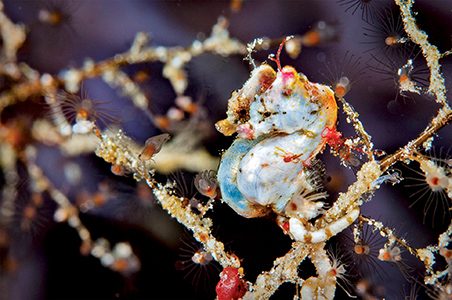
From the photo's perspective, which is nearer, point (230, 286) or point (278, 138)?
point (278, 138)

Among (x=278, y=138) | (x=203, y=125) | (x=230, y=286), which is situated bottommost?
(x=230, y=286)

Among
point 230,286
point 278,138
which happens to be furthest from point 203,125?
point 230,286

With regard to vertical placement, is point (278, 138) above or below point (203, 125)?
above

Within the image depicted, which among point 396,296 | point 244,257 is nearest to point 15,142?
point 244,257

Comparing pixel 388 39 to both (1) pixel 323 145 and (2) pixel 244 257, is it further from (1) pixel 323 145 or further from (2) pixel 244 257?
(2) pixel 244 257

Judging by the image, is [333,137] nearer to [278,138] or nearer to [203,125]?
[278,138]

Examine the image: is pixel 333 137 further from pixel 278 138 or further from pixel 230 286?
pixel 230 286

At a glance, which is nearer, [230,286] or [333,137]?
[333,137]
